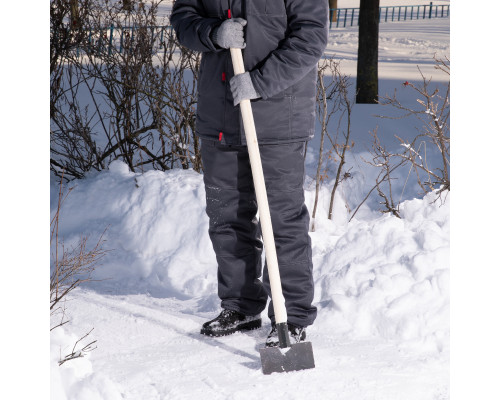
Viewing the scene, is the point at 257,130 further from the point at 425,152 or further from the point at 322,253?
the point at 425,152

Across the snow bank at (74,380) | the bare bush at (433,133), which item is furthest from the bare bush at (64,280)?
the bare bush at (433,133)

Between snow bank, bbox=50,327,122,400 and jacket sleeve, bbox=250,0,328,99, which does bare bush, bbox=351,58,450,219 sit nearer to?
jacket sleeve, bbox=250,0,328,99

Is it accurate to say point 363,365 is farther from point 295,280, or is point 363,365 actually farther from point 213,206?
point 213,206

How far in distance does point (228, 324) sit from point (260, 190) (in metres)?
0.78

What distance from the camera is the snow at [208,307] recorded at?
2.87 metres

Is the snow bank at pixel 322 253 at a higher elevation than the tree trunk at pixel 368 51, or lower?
lower

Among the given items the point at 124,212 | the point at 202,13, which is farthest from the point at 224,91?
the point at 124,212

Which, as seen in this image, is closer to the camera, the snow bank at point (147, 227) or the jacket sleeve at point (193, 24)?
the jacket sleeve at point (193, 24)

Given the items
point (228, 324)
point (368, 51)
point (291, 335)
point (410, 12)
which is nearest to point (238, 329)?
point (228, 324)

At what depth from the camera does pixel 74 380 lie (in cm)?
259

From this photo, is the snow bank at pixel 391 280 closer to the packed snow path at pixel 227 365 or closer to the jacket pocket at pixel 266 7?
the packed snow path at pixel 227 365

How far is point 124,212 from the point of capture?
5160 mm

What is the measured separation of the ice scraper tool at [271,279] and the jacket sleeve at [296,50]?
103mm

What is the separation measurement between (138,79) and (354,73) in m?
7.10
